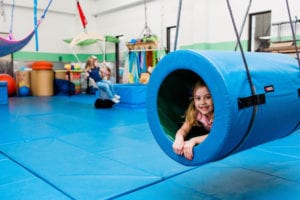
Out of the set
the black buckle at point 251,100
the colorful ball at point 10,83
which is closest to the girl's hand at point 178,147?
the black buckle at point 251,100

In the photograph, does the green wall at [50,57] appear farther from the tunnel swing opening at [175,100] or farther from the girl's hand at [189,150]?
the girl's hand at [189,150]

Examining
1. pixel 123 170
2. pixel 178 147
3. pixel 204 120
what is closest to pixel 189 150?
pixel 178 147

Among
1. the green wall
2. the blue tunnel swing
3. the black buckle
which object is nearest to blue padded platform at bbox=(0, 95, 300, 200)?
the blue tunnel swing

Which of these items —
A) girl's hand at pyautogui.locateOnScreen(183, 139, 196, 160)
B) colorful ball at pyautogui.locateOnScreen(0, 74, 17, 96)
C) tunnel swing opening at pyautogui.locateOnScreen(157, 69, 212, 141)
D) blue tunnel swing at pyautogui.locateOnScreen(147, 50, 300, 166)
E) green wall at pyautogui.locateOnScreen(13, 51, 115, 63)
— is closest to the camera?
blue tunnel swing at pyautogui.locateOnScreen(147, 50, 300, 166)

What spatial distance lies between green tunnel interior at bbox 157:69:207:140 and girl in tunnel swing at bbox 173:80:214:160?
70mm

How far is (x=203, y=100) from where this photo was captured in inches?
63.4

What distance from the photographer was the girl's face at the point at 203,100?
160cm

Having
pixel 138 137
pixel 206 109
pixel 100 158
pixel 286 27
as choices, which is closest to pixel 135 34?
pixel 286 27

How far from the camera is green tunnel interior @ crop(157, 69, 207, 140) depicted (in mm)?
1829

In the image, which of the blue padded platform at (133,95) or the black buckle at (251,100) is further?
the blue padded platform at (133,95)

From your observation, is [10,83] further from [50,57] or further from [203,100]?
[203,100]

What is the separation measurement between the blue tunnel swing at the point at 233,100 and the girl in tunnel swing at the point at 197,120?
0.05 meters

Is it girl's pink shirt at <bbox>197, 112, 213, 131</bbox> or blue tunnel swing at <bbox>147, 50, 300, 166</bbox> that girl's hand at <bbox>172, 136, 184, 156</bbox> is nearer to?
blue tunnel swing at <bbox>147, 50, 300, 166</bbox>

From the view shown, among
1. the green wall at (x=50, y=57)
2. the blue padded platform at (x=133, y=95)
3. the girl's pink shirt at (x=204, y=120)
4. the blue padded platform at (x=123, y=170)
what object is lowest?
the blue padded platform at (x=123, y=170)
